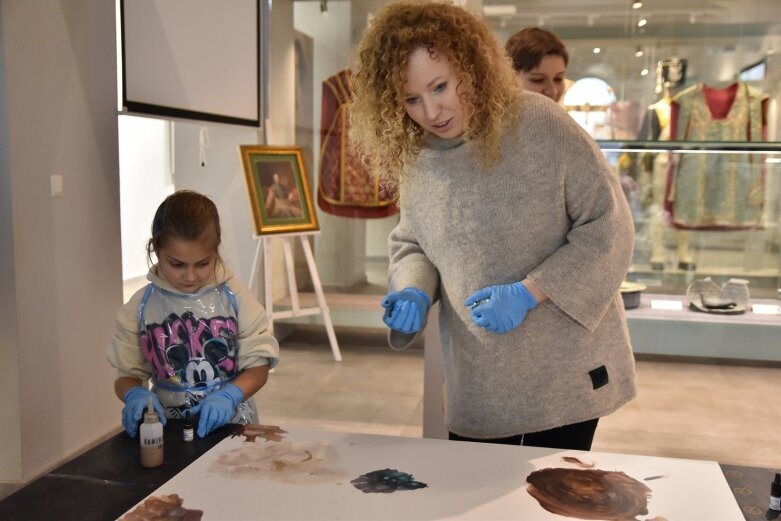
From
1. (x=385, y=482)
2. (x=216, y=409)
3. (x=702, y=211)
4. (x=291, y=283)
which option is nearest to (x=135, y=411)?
(x=216, y=409)

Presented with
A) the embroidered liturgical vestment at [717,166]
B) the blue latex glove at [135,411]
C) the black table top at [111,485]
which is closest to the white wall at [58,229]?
the blue latex glove at [135,411]

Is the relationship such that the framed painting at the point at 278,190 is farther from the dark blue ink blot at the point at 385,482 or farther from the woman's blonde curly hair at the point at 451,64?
the dark blue ink blot at the point at 385,482

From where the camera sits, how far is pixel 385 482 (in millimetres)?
1266

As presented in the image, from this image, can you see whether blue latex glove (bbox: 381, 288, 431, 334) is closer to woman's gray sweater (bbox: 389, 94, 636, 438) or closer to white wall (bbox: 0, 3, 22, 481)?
woman's gray sweater (bbox: 389, 94, 636, 438)

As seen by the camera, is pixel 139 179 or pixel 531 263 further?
pixel 139 179

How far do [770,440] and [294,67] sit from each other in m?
3.03

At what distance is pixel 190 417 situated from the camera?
1.62m

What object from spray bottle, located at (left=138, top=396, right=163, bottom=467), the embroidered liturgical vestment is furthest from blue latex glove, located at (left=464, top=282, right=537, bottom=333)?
the embroidered liturgical vestment

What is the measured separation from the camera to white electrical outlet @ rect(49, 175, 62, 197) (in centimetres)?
264

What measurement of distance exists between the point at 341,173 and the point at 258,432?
322cm

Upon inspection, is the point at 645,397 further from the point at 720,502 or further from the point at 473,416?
the point at 720,502

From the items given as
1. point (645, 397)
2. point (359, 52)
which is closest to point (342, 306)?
point (645, 397)

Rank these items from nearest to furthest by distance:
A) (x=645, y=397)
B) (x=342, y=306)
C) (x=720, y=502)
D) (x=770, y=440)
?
(x=720, y=502)
(x=770, y=440)
(x=645, y=397)
(x=342, y=306)

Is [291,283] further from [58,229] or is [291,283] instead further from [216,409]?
[216,409]
